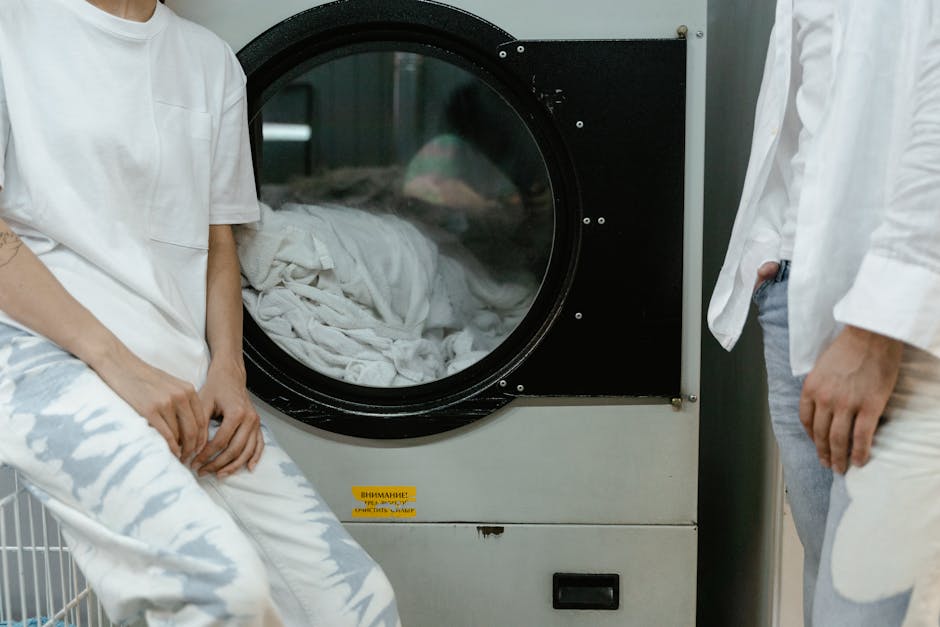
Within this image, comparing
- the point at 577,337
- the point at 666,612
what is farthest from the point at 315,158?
the point at 666,612

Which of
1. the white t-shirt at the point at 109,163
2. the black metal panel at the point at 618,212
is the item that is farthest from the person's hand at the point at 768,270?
the white t-shirt at the point at 109,163

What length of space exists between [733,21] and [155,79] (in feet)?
3.64

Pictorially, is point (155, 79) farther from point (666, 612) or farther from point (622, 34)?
point (666, 612)

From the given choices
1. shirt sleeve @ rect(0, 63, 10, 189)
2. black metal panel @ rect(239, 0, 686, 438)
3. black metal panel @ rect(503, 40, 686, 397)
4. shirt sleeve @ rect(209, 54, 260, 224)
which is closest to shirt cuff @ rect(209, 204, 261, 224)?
shirt sleeve @ rect(209, 54, 260, 224)

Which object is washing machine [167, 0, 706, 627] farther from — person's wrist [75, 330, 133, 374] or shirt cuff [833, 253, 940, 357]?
shirt cuff [833, 253, 940, 357]

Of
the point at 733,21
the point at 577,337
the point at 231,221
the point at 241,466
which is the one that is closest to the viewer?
the point at 241,466

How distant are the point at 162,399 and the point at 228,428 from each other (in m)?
0.15

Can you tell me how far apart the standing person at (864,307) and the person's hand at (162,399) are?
71cm

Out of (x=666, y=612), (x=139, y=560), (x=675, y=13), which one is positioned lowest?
(x=666, y=612)

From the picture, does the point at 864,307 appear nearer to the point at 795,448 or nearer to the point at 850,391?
the point at 850,391

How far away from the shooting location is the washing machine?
1.51m

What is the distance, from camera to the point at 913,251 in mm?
905

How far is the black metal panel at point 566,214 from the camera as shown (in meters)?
1.50

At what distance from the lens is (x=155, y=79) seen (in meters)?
1.28
